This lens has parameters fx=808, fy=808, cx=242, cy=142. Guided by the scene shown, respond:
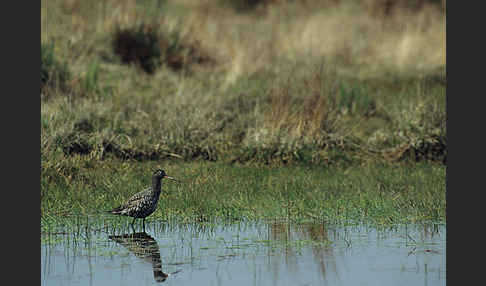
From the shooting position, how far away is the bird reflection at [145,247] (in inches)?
293

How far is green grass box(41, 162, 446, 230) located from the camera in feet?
31.4

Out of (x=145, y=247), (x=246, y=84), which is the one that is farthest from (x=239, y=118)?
(x=145, y=247)

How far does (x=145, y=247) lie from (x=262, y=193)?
2.66m

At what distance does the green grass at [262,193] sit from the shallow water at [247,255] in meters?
0.43

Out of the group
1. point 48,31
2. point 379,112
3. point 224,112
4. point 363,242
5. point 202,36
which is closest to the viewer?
point 363,242

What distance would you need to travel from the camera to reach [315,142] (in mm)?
13539

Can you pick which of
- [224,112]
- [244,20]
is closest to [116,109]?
[224,112]

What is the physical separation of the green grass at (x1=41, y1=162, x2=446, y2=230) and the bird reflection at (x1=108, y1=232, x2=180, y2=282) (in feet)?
2.30

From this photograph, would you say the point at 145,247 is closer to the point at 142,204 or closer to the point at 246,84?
the point at 142,204

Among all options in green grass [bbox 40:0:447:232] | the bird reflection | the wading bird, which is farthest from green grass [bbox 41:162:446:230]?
the bird reflection

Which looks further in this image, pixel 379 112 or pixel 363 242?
pixel 379 112

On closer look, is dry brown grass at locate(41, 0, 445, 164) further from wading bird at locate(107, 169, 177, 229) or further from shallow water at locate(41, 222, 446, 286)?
shallow water at locate(41, 222, 446, 286)

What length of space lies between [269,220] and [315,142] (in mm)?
4306

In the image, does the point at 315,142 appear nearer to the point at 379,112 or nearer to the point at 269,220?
the point at 379,112
